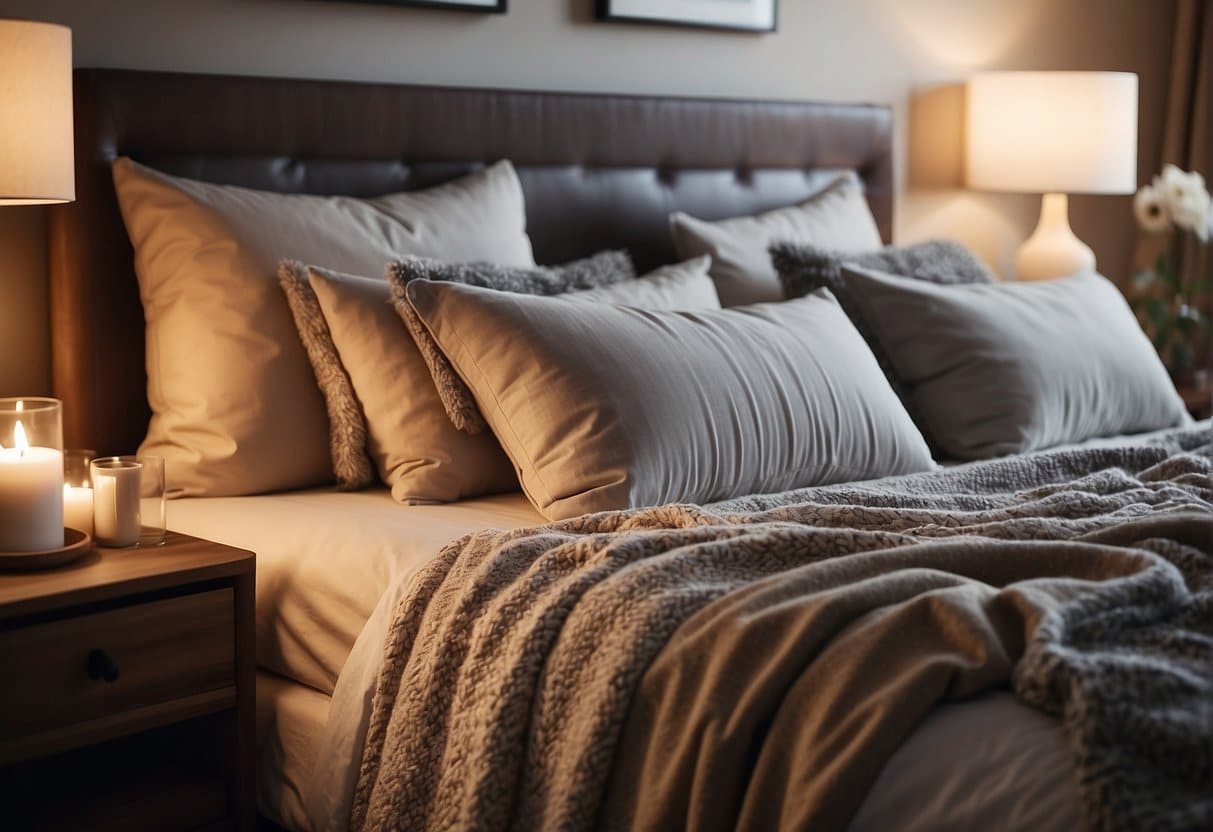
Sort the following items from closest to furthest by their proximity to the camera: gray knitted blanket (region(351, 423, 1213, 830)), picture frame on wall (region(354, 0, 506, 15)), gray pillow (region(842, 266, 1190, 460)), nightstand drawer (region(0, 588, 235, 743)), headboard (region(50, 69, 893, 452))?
1. gray knitted blanket (region(351, 423, 1213, 830))
2. nightstand drawer (region(0, 588, 235, 743))
3. headboard (region(50, 69, 893, 452))
4. gray pillow (region(842, 266, 1190, 460))
5. picture frame on wall (region(354, 0, 506, 15))

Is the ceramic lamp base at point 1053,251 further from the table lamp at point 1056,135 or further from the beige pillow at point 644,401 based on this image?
the beige pillow at point 644,401

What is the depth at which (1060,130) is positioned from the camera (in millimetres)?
3674

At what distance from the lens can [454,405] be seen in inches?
87.9

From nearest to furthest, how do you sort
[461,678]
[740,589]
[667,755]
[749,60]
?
[667,755]
[740,589]
[461,678]
[749,60]

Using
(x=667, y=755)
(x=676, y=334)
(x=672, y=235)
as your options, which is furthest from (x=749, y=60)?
(x=667, y=755)

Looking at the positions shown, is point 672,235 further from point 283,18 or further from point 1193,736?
point 1193,736

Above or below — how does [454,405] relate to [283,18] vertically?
below

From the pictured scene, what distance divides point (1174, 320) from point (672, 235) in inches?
66.7

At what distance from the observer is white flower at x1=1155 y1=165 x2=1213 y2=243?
3.91 m

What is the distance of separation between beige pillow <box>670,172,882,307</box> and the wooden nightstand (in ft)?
4.37

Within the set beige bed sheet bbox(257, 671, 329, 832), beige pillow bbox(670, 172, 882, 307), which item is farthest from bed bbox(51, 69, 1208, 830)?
beige pillow bbox(670, 172, 882, 307)

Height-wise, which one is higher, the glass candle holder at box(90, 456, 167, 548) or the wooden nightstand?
the glass candle holder at box(90, 456, 167, 548)

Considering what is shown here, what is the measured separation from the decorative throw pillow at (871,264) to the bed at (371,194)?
13.1 inches

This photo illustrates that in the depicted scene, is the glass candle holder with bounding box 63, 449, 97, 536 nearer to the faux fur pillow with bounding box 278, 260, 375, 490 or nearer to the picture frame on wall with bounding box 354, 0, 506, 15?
the faux fur pillow with bounding box 278, 260, 375, 490
